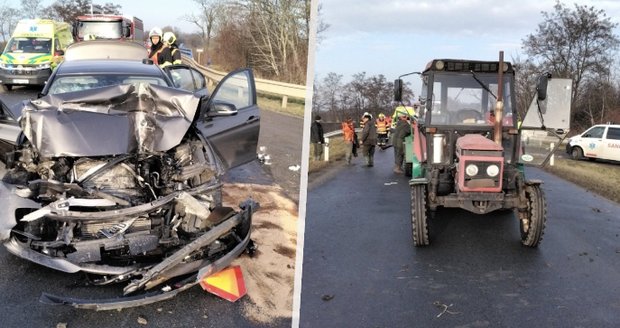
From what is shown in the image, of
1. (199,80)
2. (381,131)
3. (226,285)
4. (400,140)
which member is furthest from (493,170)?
(381,131)

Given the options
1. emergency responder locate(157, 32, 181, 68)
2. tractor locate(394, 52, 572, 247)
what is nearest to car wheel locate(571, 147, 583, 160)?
tractor locate(394, 52, 572, 247)

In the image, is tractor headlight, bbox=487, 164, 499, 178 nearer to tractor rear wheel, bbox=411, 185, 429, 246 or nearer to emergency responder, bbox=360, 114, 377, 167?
tractor rear wheel, bbox=411, 185, 429, 246

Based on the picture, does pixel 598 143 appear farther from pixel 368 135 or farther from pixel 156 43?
pixel 156 43

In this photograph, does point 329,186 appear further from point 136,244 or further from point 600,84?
point 600,84

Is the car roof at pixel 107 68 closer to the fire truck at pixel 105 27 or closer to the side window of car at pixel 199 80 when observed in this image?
the side window of car at pixel 199 80

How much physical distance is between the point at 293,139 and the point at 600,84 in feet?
39.8

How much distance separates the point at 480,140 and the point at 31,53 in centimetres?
→ 1410

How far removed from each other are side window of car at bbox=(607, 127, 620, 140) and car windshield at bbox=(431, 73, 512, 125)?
39.7ft

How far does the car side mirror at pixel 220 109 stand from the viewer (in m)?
5.13

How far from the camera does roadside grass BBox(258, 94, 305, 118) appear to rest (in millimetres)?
11531

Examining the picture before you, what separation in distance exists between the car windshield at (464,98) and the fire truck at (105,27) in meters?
14.1

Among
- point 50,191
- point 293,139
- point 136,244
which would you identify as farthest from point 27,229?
point 293,139

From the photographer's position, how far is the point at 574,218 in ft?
22.4

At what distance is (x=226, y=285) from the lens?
3801mm
